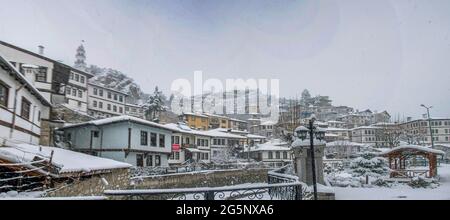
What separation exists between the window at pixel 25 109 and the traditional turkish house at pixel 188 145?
10.4 meters

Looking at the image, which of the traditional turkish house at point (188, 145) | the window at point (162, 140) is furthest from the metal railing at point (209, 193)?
the traditional turkish house at point (188, 145)

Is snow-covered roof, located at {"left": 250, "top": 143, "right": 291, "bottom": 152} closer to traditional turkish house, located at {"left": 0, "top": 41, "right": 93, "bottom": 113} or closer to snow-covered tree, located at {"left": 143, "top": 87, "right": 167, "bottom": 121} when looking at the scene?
snow-covered tree, located at {"left": 143, "top": 87, "right": 167, "bottom": 121}

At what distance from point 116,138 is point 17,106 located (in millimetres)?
5813

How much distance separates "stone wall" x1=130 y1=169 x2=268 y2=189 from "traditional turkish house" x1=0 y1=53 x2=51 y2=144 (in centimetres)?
422

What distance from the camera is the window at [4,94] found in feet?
23.8

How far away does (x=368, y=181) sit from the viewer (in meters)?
13.2

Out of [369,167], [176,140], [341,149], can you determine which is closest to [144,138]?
[176,140]

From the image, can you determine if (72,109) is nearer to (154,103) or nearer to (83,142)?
(83,142)

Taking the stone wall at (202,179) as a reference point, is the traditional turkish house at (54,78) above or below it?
above

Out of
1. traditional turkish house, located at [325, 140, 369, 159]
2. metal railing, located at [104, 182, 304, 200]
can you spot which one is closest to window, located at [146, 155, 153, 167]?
metal railing, located at [104, 182, 304, 200]

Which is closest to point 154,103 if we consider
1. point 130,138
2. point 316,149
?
point 130,138

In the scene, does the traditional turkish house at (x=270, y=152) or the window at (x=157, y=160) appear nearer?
the window at (x=157, y=160)

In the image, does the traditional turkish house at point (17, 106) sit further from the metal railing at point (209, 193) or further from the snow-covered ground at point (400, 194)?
the snow-covered ground at point (400, 194)
